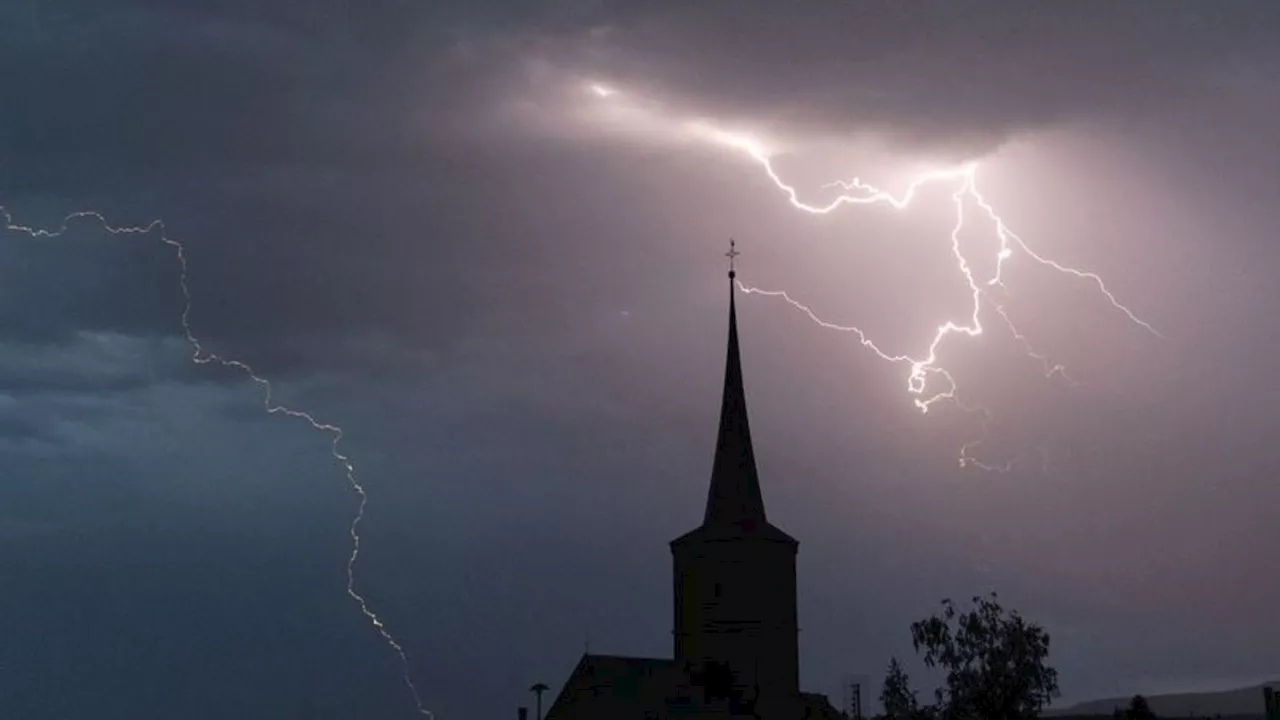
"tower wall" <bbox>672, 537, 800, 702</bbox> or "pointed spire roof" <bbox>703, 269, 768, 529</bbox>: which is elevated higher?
"pointed spire roof" <bbox>703, 269, 768, 529</bbox>

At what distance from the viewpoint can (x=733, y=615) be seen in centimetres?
6875

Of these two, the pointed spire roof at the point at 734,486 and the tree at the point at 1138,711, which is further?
the tree at the point at 1138,711

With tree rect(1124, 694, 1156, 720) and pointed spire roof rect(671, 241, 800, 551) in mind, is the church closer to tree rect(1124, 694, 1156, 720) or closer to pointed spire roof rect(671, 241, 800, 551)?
pointed spire roof rect(671, 241, 800, 551)

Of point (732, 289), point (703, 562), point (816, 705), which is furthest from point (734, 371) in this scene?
point (816, 705)

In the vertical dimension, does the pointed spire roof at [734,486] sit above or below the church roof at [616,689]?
above

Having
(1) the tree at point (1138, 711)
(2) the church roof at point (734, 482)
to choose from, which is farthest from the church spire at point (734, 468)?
(1) the tree at point (1138, 711)

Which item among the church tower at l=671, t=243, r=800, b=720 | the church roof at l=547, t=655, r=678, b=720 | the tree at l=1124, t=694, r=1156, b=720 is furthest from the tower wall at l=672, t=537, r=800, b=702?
the tree at l=1124, t=694, r=1156, b=720

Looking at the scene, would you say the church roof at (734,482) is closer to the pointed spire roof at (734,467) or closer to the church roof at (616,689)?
the pointed spire roof at (734,467)

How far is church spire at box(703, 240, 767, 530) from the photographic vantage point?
70.8m

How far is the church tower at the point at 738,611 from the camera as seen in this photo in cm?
6888

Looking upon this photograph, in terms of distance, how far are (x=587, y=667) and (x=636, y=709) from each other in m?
4.28

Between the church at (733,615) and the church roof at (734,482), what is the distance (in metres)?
0.05

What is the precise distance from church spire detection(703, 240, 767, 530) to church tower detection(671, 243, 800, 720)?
0.07 meters

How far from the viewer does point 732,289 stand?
7800cm
